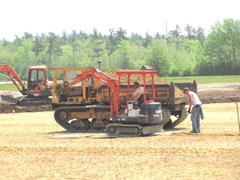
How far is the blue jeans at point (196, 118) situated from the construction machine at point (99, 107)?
129cm

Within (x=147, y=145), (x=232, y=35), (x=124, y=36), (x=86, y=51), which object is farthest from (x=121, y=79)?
(x=124, y=36)

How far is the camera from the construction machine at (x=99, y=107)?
21.5 metres

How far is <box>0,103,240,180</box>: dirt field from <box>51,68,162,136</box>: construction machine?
0.60 metres

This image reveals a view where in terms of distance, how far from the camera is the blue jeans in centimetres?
2214

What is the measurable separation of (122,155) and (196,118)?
233 inches

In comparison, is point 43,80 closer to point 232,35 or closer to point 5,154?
point 5,154

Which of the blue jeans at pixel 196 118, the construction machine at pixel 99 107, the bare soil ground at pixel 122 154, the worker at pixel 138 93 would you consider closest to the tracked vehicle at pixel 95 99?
the construction machine at pixel 99 107

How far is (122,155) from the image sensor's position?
671 inches

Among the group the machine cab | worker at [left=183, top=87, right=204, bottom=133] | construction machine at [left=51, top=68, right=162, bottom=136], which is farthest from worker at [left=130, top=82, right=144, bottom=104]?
the machine cab

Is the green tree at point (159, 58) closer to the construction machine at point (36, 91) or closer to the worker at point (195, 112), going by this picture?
the construction machine at point (36, 91)

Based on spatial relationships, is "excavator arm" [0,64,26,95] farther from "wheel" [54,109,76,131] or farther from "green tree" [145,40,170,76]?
"green tree" [145,40,170,76]

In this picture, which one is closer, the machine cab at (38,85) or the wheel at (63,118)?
the wheel at (63,118)

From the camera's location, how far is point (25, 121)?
30.0 meters

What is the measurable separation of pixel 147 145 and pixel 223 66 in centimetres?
8152
